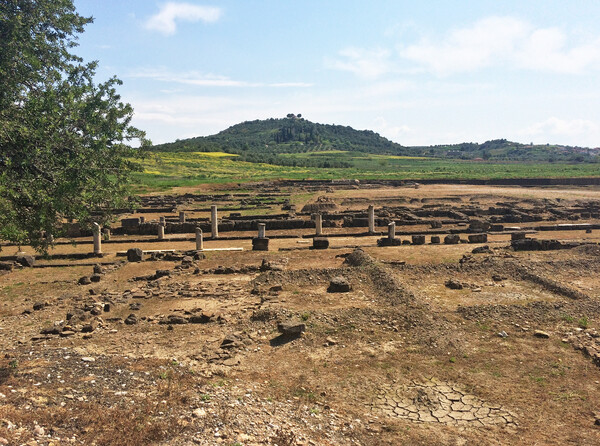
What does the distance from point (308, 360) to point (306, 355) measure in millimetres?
257

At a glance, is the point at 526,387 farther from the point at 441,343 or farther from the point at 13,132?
the point at 13,132

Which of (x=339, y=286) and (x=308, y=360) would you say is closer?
(x=308, y=360)

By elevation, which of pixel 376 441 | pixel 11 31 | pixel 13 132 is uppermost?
pixel 11 31

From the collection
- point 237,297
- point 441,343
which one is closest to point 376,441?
point 441,343

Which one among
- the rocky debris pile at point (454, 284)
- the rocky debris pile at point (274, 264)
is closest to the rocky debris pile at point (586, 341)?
the rocky debris pile at point (454, 284)

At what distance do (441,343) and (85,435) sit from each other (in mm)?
7910

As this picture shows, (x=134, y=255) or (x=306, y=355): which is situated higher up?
(x=134, y=255)

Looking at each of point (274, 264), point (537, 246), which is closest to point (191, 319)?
point (274, 264)

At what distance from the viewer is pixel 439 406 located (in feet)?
28.3

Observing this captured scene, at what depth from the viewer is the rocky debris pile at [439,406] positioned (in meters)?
8.20

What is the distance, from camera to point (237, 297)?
15.3m

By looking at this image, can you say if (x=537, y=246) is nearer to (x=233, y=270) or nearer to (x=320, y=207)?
(x=233, y=270)

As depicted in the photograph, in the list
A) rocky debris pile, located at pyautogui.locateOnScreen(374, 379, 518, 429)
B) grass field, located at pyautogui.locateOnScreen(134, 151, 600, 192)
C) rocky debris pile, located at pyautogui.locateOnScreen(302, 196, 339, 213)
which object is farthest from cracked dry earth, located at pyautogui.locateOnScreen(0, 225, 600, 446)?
grass field, located at pyautogui.locateOnScreen(134, 151, 600, 192)

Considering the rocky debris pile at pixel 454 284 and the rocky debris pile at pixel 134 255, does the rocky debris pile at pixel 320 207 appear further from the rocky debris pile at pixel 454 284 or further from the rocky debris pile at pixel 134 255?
the rocky debris pile at pixel 454 284
